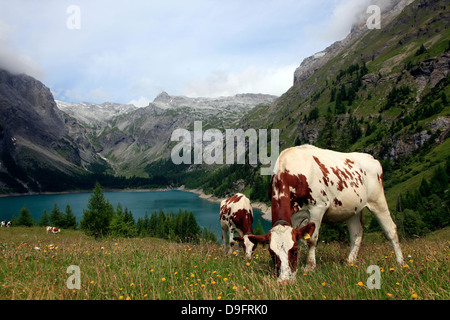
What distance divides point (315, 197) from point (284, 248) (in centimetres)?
253

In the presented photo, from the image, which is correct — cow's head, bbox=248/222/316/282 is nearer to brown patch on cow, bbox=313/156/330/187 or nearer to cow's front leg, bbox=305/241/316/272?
cow's front leg, bbox=305/241/316/272

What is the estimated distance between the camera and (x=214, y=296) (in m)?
4.68

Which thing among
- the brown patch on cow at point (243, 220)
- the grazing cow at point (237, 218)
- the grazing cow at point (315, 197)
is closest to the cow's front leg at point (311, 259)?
the grazing cow at point (315, 197)

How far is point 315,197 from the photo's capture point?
7996mm

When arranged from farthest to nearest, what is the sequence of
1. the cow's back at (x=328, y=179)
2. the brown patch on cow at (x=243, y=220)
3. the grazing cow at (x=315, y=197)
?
the brown patch on cow at (x=243, y=220) < the cow's back at (x=328, y=179) < the grazing cow at (x=315, y=197)

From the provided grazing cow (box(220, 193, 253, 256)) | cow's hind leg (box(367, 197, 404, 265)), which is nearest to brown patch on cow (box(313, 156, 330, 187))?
cow's hind leg (box(367, 197, 404, 265))

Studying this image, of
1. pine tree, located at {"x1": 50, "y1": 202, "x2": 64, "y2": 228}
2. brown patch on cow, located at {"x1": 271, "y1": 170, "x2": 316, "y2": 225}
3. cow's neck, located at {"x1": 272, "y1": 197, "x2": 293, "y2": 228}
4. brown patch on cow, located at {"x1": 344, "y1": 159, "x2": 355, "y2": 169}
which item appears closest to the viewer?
cow's neck, located at {"x1": 272, "y1": 197, "x2": 293, "y2": 228}

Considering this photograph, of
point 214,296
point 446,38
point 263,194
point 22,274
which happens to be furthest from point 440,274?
point 446,38

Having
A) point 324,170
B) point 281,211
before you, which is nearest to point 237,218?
point 324,170

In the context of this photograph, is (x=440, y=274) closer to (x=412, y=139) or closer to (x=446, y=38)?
(x=412, y=139)

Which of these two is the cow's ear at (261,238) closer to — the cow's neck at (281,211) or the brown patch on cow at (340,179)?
the cow's neck at (281,211)

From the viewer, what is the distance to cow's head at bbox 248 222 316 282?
5.91 meters

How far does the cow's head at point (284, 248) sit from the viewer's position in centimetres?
591

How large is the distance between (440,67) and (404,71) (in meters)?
22.1
